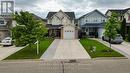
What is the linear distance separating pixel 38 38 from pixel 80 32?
38328 mm

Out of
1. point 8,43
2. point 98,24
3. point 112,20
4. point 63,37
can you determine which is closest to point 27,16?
point 112,20

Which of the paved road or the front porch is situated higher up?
the front porch

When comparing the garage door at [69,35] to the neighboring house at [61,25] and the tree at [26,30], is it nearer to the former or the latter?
the neighboring house at [61,25]

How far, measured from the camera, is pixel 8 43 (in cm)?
4594

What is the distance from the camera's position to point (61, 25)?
72.7 metres

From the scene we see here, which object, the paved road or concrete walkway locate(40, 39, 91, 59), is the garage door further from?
the paved road

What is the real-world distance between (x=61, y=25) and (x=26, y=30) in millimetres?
40305

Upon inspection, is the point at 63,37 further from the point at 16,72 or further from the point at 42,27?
the point at 16,72

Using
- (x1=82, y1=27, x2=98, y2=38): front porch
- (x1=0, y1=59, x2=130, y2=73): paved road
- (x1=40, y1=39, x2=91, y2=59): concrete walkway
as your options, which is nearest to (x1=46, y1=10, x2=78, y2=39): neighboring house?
(x1=82, y1=27, x2=98, y2=38): front porch

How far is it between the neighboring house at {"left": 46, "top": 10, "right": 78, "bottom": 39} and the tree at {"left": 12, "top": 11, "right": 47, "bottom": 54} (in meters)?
34.2

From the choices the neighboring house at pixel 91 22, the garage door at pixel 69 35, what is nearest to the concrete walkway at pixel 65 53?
the garage door at pixel 69 35

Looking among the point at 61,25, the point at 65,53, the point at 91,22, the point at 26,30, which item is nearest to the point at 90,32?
the point at 91,22

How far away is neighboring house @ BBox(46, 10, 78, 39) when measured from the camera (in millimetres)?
67375

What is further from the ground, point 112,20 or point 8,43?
point 112,20
